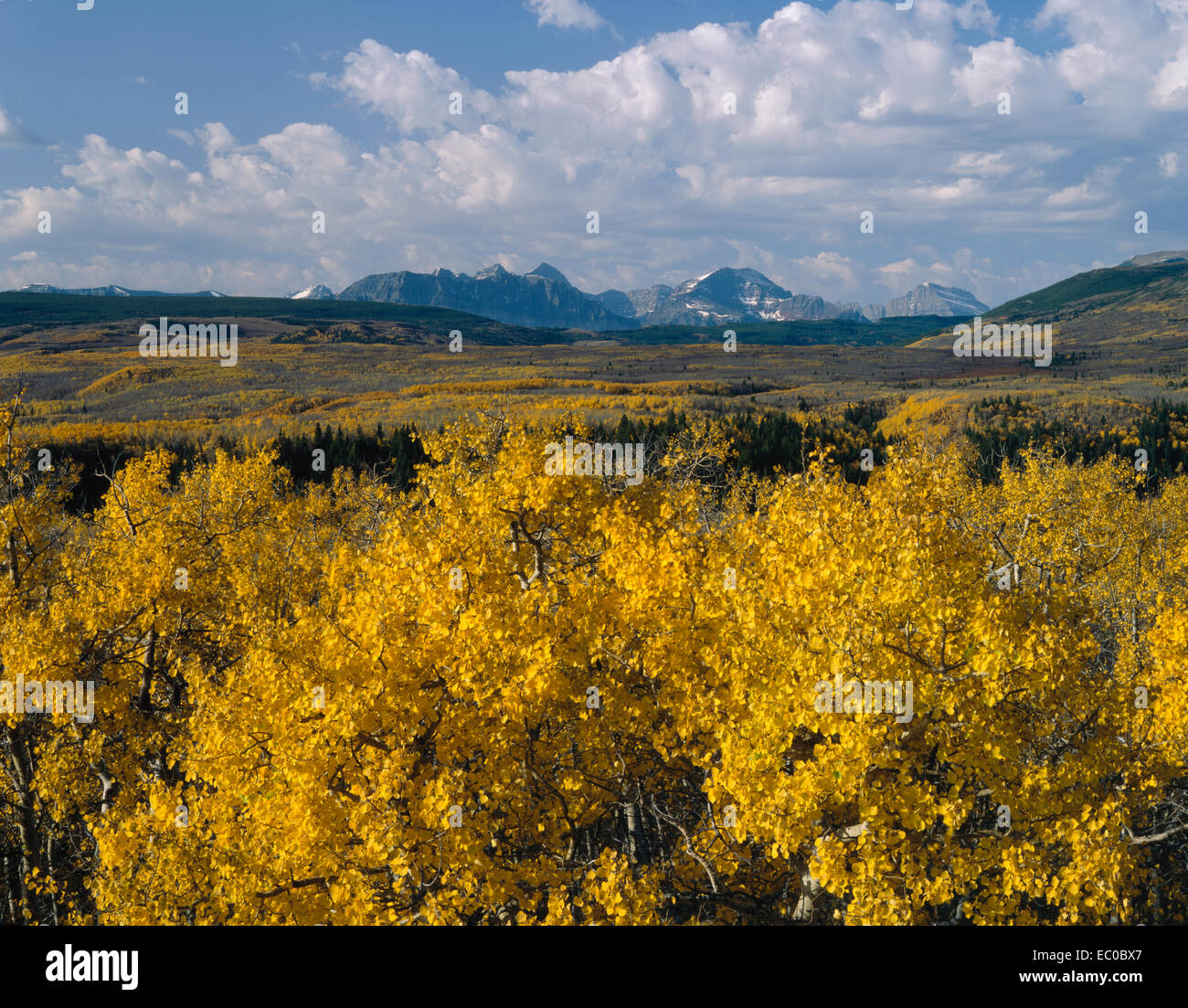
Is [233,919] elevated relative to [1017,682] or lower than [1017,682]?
lower

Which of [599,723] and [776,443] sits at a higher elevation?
[776,443]

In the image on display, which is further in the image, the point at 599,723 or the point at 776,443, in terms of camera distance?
the point at 776,443

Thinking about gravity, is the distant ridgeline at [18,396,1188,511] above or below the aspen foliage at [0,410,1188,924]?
above

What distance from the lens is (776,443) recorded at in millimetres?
90000

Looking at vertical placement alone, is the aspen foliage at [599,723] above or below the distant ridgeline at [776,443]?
below

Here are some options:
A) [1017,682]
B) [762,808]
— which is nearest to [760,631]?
[762,808]

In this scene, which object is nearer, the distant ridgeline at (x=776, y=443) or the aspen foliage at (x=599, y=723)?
the aspen foliage at (x=599, y=723)

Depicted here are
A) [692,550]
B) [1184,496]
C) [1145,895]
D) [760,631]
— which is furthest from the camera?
[1184,496]

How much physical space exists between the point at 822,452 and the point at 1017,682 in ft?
18.2

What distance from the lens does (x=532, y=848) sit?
14.9 meters

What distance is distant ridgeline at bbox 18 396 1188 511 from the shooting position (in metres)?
74.8

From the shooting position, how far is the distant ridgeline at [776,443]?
245 ft

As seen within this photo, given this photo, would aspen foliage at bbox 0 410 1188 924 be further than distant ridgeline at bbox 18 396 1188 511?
No

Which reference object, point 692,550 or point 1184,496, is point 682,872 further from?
point 1184,496
